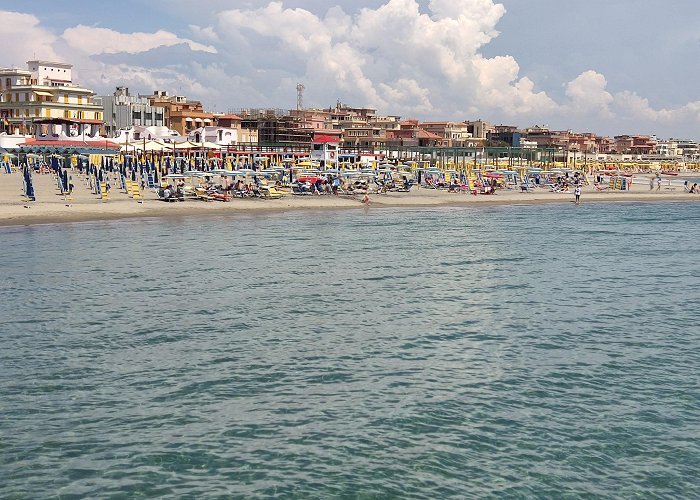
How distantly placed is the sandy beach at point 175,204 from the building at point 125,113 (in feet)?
172

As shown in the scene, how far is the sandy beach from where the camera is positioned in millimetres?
41625

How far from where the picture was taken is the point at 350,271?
2680cm

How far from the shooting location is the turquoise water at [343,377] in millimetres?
10305

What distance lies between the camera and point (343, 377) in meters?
14.4

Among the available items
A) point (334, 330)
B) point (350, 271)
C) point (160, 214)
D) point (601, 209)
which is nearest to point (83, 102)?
point (160, 214)

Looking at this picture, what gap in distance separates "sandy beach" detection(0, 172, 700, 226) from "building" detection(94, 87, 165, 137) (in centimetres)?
5235

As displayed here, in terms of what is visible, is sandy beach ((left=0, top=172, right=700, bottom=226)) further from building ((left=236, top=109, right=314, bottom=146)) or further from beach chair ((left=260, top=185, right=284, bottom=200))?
building ((left=236, top=109, right=314, bottom=146))

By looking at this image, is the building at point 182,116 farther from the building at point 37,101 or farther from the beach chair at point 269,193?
the beach chair at point 269,193

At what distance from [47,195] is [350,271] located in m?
31.1

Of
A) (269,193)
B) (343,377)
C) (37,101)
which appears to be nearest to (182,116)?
(37,101)

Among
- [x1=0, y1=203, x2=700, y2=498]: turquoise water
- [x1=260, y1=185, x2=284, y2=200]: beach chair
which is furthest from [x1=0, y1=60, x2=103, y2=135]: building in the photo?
[x1=0, y1=203, x2=700, y2=498]: turquoise water

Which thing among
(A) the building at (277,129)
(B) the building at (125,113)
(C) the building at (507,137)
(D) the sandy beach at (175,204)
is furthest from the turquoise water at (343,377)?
(C) the building at (507,137)

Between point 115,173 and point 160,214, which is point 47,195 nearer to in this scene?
point 160,214

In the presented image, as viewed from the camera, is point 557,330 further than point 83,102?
No
